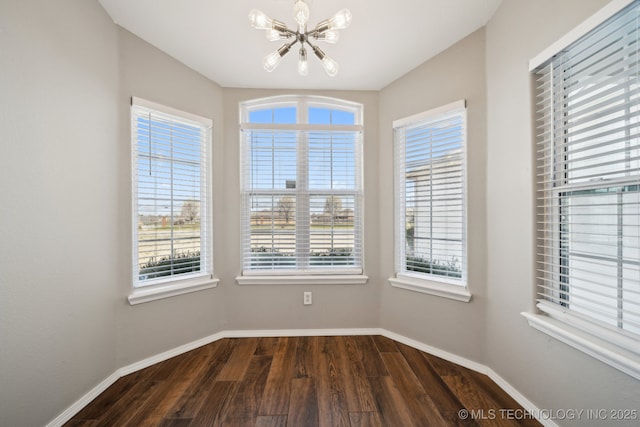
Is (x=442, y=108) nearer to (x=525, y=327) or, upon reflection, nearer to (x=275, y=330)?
(x=525, y=327)

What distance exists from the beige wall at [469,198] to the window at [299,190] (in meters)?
0.30

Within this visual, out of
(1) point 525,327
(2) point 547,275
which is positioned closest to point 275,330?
(1) point 525,327

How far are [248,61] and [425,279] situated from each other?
2492 mm

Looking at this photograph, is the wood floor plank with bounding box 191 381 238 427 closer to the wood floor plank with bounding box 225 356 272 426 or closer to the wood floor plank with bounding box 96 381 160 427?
the wood floor plank with bounding box 225 356 272 426

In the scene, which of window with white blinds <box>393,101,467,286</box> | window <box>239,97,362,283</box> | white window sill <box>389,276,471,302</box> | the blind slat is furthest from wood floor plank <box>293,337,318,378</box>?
the blind slat

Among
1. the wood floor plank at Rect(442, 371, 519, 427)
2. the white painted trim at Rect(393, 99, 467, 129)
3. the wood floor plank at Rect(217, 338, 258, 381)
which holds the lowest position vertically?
the wood floor plank at Rect(217, 338, 258, 381)

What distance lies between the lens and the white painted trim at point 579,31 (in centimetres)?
109

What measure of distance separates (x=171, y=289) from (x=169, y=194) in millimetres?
819

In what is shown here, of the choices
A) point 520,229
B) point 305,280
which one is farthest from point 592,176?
point 305,280

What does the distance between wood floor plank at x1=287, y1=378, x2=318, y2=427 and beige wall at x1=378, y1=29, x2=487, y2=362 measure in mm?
1067

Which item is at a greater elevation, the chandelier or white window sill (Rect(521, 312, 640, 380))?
the chandelier

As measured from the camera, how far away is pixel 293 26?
1.85 m

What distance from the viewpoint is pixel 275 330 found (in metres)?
2.54

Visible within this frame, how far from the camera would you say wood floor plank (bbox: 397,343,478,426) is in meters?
1.52
